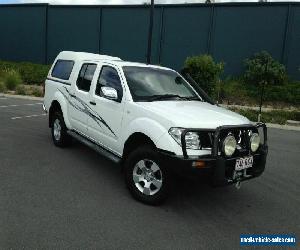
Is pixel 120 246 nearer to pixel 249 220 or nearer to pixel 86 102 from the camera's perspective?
pixel 249 220

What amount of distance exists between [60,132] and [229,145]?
414cm

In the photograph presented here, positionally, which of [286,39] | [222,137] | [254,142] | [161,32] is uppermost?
[161,32]

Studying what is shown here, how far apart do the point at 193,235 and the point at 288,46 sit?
1770 cm

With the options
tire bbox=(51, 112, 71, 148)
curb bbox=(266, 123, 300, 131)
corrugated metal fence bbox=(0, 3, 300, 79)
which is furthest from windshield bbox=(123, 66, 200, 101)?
corrugated metal fence bbox=(0, 3, 300, 79)

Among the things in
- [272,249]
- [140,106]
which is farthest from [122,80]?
[272,249]

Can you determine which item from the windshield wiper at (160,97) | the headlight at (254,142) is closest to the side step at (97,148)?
the windshield wiper at (160,97)

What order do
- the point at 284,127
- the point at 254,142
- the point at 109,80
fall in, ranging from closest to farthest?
the point at 254,142 < the point at 109,80 < the point at 284,127

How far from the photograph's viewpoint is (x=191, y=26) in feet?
71.2

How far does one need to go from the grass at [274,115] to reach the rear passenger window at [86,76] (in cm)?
801

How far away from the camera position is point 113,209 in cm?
468

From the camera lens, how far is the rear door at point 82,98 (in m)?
6.47

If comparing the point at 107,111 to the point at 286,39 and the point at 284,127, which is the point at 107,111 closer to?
the point at 284,127

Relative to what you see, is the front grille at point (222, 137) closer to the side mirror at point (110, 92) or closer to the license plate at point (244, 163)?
the license plate at point (244, 163)

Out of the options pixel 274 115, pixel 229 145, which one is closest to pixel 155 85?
pixel 229 145
